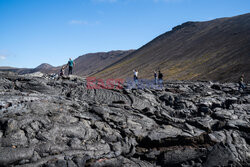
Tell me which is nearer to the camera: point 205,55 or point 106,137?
point 106,137

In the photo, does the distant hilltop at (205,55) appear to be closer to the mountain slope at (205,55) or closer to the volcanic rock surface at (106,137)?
the mountain slope at (205,55)

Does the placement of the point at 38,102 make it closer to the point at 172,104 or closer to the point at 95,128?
the point at 95,128

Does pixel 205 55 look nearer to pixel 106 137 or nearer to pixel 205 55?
pixel 205 55

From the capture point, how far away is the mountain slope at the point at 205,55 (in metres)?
61.5

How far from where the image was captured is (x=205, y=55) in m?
86.5

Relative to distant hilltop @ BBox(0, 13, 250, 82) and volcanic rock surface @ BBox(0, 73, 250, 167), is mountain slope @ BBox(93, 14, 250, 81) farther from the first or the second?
volcanic rock surface @ BBox(0, 73, 250, 167)

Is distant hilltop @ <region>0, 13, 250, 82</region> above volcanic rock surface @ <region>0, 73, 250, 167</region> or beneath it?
above

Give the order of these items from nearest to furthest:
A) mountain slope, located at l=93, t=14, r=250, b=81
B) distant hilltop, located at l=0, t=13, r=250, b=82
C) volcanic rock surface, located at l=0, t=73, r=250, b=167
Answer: volcanic rock surface, located at l=0, t=73, r=250, b=167 → distant hilltop, located at l=0, t=13, r=250, b=82 → mountain slope, located at l=93, t=14, r=250, b=81

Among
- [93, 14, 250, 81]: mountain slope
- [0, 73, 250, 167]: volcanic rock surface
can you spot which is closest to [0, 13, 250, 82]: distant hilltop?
[93, 14, 250, 81]: mountain slope

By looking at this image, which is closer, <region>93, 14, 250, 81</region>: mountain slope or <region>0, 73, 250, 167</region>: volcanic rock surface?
<region>0, 73, 250, 167</region>: volcanic rock surface

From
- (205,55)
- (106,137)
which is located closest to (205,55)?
(205,55)

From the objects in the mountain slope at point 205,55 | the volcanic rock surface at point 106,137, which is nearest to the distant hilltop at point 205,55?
the mountain slope at point 205,55

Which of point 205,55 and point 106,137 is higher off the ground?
point 205,55

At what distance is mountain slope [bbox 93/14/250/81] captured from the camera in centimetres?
6146
